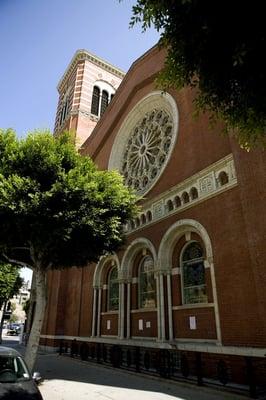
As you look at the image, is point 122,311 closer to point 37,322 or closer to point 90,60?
point 37,322

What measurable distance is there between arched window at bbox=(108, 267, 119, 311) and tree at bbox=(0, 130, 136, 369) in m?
5.46

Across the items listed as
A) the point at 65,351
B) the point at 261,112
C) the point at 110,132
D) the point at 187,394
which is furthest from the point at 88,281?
the point at 261,112

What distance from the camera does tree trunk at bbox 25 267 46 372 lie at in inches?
383

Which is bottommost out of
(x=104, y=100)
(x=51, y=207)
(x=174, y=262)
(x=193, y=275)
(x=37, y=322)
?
(x=37, y=322)

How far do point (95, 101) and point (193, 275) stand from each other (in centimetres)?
2208

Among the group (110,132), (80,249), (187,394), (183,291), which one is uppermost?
(110,132)

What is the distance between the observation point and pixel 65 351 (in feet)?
62.7

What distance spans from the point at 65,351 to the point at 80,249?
11247mm

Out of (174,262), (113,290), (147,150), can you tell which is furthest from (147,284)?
(147,150)

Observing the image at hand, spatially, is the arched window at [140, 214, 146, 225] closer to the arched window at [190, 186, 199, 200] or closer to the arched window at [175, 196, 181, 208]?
the arched window at [175, 196, 181, 208]

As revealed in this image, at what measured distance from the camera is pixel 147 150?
56.5 ft

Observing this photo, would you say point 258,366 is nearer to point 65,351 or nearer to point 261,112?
point 261,112

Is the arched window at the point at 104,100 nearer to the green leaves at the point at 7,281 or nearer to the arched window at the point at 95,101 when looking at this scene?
the arched window at the point at 95,101

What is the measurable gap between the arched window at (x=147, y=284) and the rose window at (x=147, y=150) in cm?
373
